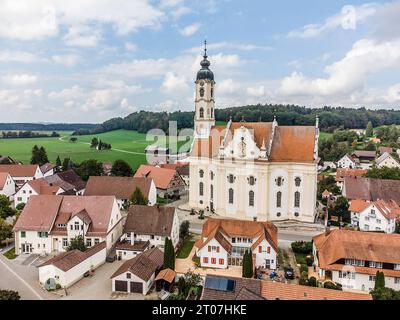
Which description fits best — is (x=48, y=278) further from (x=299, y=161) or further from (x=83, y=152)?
(x=83, y=152)

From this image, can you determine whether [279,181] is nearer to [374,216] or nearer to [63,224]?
[374,216]

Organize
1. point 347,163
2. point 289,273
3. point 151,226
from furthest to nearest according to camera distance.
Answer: point 347,163, point 151,226, point 289,273

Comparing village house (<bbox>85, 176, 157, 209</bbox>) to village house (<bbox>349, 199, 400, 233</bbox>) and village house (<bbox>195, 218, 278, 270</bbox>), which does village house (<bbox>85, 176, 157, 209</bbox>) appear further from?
village house (<bbox>349, 199, 400, 233</bbox>)

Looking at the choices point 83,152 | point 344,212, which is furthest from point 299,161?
point 83,152

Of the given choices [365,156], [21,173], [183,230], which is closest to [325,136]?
[365,156]

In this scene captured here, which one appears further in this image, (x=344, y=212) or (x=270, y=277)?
(x=344, y=212)
